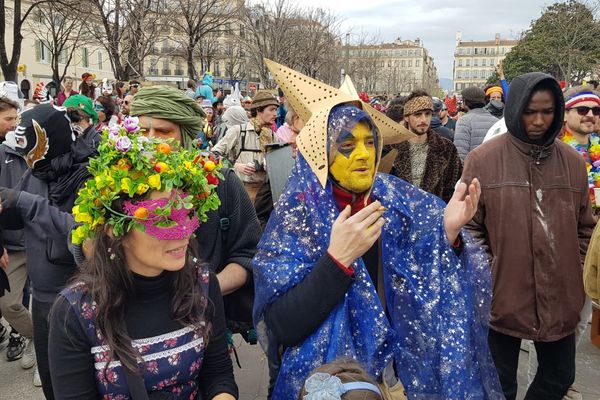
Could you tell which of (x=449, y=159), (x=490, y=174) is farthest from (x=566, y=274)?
(x=449, y=159)

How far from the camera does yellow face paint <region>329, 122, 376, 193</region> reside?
178 centimetres

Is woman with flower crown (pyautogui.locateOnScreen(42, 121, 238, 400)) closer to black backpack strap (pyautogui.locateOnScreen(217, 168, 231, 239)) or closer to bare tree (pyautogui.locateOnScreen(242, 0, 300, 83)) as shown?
black backpack strap (pyautogui.locateOnScreen(217, 168, 231, 239))

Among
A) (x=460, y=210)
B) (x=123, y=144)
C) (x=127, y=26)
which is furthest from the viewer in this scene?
(x=127, y=26)

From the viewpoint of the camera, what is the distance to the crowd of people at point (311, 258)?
5.23 ft

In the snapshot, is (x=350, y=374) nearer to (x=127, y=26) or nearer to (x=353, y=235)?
(x=353, y=235)

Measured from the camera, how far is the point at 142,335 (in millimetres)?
1629

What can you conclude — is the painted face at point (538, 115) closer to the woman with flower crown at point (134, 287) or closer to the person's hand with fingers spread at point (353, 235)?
the person's hand with fingers spread at point (353, 235)

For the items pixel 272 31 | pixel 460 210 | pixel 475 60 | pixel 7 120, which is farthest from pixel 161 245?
pixel 475 60

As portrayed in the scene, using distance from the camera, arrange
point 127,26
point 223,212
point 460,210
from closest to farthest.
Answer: point 460,210 < point 223,212 < point 127,26

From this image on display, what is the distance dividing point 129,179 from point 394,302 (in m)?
1.00

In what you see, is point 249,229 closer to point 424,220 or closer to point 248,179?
point 424,220

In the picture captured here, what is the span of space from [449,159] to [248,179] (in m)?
1.74

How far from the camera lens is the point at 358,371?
1.51 meters

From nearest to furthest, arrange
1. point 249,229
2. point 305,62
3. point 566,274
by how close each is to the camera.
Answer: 1. point 249,229
2. point 566,274
3. point 305,62
